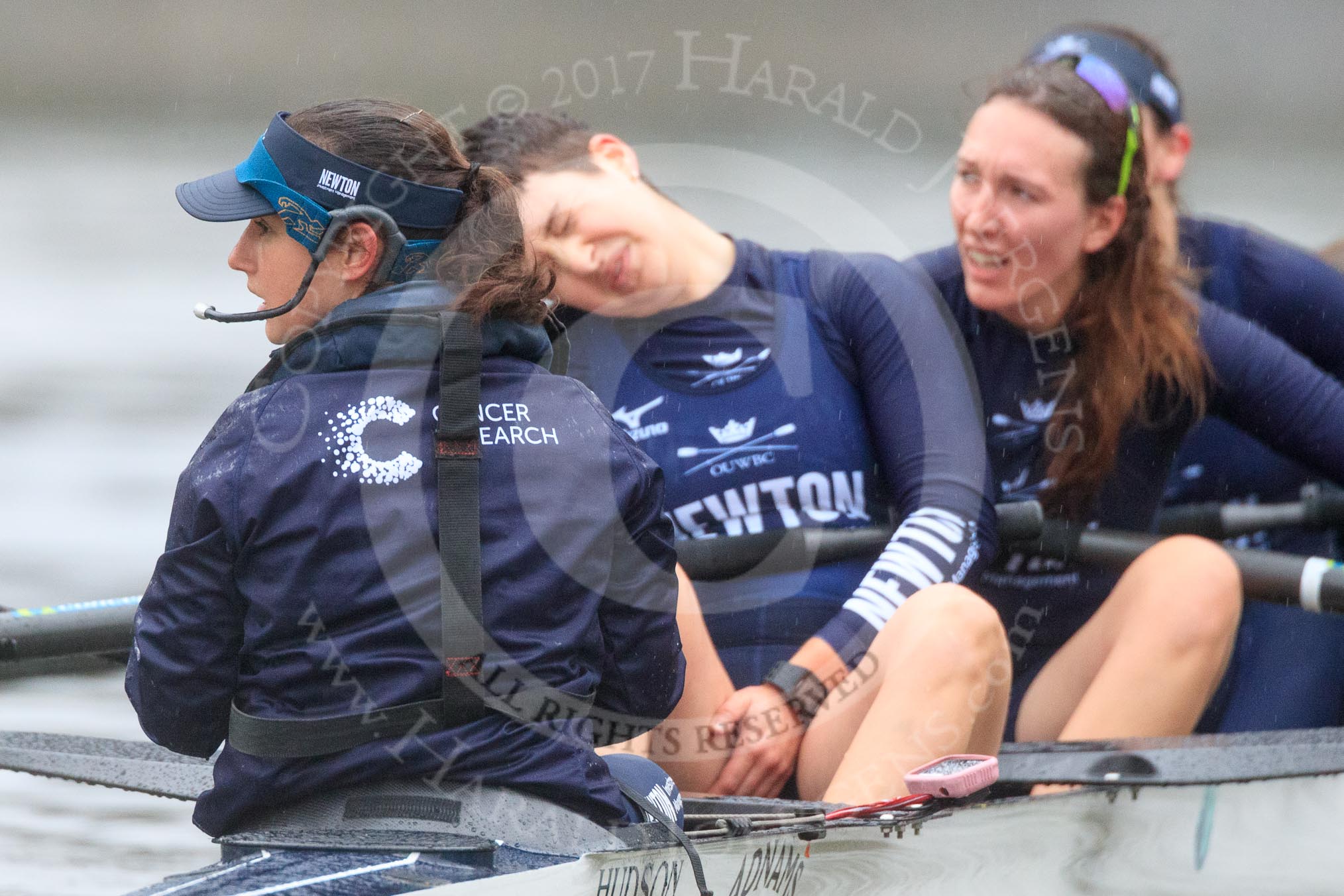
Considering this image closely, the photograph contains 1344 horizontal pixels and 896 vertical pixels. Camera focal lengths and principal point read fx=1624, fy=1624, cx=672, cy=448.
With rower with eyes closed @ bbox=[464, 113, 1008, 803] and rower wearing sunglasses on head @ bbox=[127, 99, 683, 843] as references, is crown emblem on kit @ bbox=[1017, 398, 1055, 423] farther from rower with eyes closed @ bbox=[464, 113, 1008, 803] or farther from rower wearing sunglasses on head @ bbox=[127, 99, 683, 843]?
rower wearing sunglasses on head @ bbox=[127, 99, 683, 843]

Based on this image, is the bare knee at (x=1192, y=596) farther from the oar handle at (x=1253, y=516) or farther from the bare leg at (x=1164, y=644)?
the oar handle at (x=1253, y=516)

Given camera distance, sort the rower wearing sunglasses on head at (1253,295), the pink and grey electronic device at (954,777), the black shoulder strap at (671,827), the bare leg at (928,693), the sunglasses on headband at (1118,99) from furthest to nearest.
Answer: the rower wearing sunglasses on head at (1253,295) < the sunglasses on headband at (1118,99) < the bare leg at (928,693) < the pink and grey electronic device at (954,777) < the black shoulder strap at (671,827)

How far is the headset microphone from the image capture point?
1.30 m

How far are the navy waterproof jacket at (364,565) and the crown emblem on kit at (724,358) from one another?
0.81 m

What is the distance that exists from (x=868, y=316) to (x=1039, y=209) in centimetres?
29

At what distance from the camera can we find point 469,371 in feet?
4.15

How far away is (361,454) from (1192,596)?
3.76 feet

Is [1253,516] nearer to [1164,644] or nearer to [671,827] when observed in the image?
[1164,644]

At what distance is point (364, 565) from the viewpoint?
1231mm

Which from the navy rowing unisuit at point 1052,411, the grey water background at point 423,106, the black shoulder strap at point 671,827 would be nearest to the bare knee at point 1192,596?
the navy rowing unisuit at point 1052,411

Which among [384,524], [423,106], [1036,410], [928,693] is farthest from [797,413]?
[423,106]

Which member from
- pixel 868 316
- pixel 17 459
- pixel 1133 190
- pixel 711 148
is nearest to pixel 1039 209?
pixel 1133 190

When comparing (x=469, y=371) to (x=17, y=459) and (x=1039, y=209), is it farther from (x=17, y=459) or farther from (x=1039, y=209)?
(x=17, y=459)

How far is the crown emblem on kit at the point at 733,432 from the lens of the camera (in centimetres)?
209
